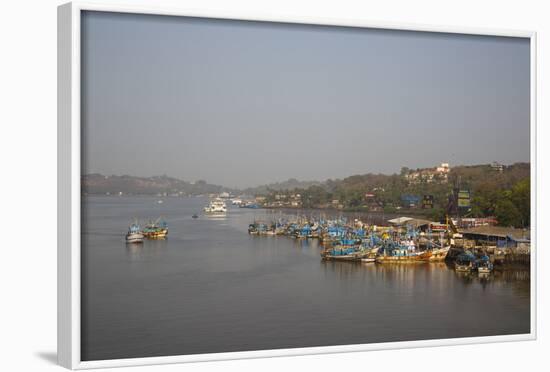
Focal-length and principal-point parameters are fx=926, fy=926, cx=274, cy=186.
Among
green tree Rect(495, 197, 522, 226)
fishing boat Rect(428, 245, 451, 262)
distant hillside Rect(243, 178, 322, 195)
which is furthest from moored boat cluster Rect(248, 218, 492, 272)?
green tree Rect(495, 197, 522, 226)

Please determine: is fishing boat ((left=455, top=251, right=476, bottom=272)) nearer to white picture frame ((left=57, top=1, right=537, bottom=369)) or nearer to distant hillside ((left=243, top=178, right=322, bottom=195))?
distant hillside ((left=243, top=178, right=322, bottom=195))

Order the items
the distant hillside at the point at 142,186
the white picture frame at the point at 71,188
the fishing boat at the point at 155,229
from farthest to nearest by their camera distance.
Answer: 1. the fishing boat at the point at 155,229
2. the distant hillside at the point at 142,186
3. the white picture frame at the point at 71,188

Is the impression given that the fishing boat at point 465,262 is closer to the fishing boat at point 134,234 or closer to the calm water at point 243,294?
the calm water at point 243,294

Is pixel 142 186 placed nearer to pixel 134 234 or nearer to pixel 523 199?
pixel 134 234

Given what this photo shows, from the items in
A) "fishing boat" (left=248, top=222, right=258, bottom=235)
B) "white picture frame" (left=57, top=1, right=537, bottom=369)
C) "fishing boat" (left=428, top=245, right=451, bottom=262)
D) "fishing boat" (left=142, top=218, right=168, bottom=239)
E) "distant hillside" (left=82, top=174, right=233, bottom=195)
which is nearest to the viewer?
"white picture frame" (left=57, top=1, right=537, bottom=369)

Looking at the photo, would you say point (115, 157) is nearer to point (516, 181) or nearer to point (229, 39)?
point (229, 39)

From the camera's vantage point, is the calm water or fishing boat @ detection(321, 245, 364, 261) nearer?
the calm water

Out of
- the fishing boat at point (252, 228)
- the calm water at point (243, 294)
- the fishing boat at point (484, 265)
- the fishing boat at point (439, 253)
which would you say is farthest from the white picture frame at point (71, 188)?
the fishing boat at point (484, 265)
